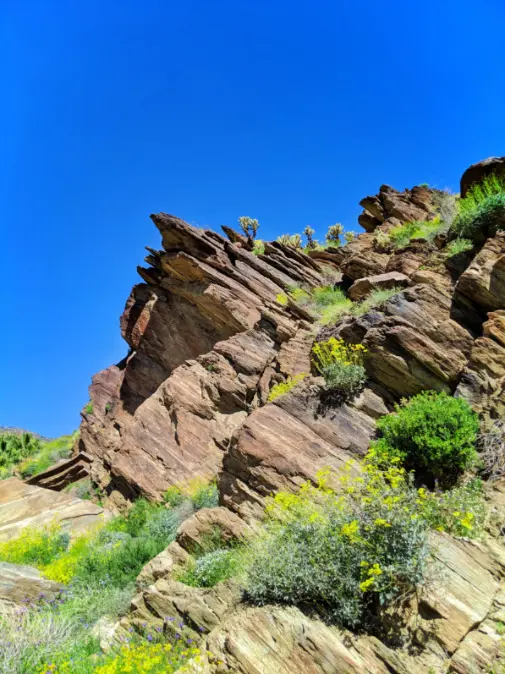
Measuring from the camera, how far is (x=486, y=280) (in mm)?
9258

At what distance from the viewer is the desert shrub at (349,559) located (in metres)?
4.86

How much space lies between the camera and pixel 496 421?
7.73 m

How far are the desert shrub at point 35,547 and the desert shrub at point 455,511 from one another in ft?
30.3

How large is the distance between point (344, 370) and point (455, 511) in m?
3.97

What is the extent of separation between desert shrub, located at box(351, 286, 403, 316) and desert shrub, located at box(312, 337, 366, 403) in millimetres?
1423

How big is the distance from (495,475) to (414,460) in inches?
50.9

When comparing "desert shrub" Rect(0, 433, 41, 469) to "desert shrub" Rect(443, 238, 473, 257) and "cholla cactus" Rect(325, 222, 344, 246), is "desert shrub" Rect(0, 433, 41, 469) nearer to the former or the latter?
"cholla cactus" Rect(325, 222, 344, 246)

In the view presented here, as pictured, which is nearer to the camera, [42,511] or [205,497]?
[205,497]

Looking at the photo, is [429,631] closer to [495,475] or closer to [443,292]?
[495,475]

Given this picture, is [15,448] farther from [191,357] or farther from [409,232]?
[409,232]

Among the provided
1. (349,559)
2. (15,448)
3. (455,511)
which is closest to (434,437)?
(455,511)

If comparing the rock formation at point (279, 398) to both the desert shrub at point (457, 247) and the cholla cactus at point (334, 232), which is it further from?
the cholla cactus at point (334, 232)

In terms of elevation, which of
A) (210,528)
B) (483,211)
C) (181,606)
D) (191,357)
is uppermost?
(483,211)

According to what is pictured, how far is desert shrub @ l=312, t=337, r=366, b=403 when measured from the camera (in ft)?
30.9
